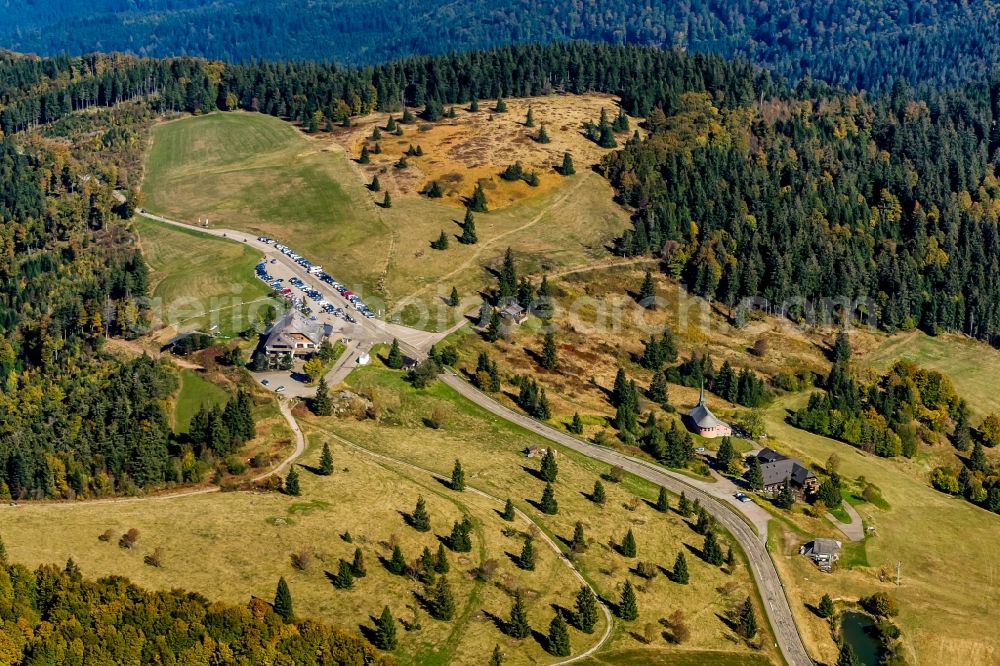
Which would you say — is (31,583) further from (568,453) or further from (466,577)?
(568,453)

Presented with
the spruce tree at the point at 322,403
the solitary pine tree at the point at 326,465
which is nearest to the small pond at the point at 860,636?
the solitary pine tree at the point at 326,465

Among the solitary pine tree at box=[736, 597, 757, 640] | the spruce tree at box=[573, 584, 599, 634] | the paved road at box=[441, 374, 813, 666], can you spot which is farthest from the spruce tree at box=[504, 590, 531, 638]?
the paved road at box=[441, 374, 813, 666]

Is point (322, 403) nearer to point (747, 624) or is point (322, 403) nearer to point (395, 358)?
point (395, 358)

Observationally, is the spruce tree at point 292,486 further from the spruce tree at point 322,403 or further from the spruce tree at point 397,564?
the spruce tree at point 322,403

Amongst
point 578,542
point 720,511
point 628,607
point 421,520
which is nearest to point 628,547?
point 578,542

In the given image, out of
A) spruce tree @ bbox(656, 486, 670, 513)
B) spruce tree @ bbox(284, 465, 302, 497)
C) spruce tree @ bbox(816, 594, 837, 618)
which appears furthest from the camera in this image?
spruce tree @ bbox(656, 486, 670, 513)

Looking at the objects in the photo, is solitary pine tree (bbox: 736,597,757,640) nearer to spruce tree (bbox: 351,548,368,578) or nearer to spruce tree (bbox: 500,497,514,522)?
spruce tree (bbox: 500,497,514,522)
